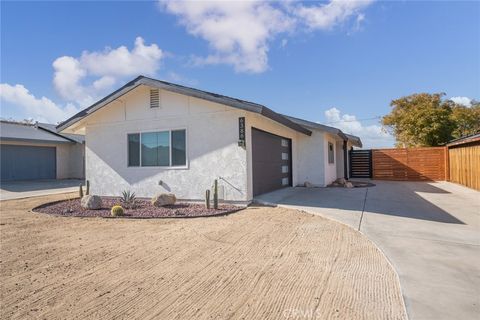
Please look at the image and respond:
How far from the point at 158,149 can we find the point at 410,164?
15.9 metres

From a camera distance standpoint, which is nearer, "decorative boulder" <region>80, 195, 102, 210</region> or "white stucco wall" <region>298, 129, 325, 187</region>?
"decorative boulder" <region>80, 195, 102, 210</region>

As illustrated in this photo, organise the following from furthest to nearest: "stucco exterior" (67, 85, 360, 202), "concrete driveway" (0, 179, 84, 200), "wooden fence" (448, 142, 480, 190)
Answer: "concrete driveway" (0, 179, 84, 200)
"wooden fence" (448, 142, 480, 190)
"stucco exterior" (67, 85, 360, 202)

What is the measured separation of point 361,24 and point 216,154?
28.2 feet

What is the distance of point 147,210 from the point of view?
27.3 ft

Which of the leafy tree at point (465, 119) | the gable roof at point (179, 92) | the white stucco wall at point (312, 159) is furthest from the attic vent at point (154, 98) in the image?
the leafy tree at point (465, 119)

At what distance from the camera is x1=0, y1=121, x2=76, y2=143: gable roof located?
1886 cm

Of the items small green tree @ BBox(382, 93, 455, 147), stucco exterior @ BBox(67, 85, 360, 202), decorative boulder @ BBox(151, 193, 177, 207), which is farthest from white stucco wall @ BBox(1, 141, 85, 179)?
small green tree @ BBox(382, 93, 455, 147)

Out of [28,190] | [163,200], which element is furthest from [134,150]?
[28,190]

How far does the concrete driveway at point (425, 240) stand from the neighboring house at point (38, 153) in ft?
62.2

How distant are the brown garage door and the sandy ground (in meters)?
3.86

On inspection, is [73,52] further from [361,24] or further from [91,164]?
[361,24]

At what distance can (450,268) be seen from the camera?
11.9ft

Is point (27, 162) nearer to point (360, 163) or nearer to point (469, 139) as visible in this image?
point (360, 163)
